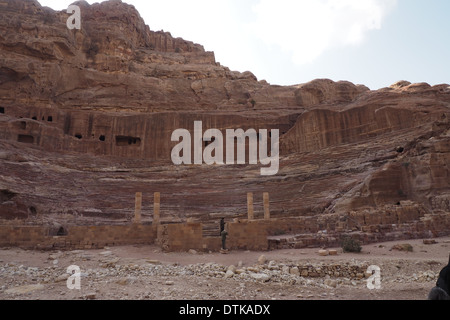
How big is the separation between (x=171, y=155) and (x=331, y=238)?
23843mm

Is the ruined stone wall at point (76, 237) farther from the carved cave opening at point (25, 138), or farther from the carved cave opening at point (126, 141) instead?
the carved cave opening at point (126, 141)

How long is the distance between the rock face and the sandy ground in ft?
24.9

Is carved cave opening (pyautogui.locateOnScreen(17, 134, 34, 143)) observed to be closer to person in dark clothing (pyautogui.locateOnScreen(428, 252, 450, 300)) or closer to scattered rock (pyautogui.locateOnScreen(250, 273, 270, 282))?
scattered rock (pyautogui.locateOnScreen(250, 273, 270, 282))

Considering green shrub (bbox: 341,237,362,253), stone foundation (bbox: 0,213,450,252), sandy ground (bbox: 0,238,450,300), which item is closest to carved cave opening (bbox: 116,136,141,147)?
stone foundation (bbox: 0,213,450,252)

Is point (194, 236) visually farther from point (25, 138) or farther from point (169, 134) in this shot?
point (25, 138)

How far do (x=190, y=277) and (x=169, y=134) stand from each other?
2845cm

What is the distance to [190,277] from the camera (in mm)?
7938

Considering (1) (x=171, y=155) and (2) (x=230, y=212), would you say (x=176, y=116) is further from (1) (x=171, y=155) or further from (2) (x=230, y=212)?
(2) (x=230, y=212)

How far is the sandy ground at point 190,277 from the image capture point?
6457mm

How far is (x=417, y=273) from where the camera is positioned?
849cm

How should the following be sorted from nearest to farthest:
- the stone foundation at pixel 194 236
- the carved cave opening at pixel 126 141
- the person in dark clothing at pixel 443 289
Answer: the person in dark clothing at pixel 443 289 < the stone foundation at pixel 194 236 < the carved cave opening at pixel 126 141

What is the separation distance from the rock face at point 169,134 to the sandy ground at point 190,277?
758cm

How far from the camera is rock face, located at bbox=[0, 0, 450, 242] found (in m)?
20.9

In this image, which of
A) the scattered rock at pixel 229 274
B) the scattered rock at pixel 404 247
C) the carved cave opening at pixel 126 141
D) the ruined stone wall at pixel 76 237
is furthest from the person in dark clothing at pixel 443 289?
the carved cave opening at pixel 126 141
